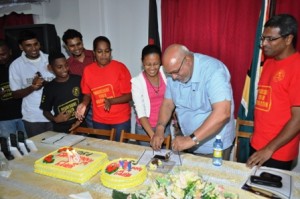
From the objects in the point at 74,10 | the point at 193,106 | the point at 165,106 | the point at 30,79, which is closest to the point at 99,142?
the point at 165,106

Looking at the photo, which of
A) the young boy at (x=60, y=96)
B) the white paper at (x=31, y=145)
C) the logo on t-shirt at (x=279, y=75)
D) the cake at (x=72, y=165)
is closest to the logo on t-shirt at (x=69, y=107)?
the young boy at (x=60, y=96)

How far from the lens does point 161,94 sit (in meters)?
2.49

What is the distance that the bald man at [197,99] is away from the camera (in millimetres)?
1702

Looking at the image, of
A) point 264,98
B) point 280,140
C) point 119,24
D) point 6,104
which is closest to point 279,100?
point 264,98

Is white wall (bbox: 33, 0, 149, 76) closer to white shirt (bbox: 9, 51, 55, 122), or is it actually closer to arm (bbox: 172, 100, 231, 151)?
white shirt (bbox: 9, 51, 55, 122)

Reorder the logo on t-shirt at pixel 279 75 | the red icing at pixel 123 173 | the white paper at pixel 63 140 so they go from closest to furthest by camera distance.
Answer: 1. the red icing at pixel 123 173
2. the logo on t-shirt at pixel 279 75
3. the white paper at pixel 63 140

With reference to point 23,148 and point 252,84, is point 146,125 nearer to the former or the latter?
point 23,148

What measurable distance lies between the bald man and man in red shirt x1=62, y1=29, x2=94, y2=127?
4.17 feet

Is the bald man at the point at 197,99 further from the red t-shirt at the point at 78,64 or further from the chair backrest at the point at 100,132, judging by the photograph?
the red t-shirt at the point at 78,64

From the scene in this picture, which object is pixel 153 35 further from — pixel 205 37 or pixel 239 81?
pixel 239 81

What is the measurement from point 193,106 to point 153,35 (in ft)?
5.15

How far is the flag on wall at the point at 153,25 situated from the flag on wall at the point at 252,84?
1.20 m

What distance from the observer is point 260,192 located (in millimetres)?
1403

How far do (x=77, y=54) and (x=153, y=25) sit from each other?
997 millimetres
